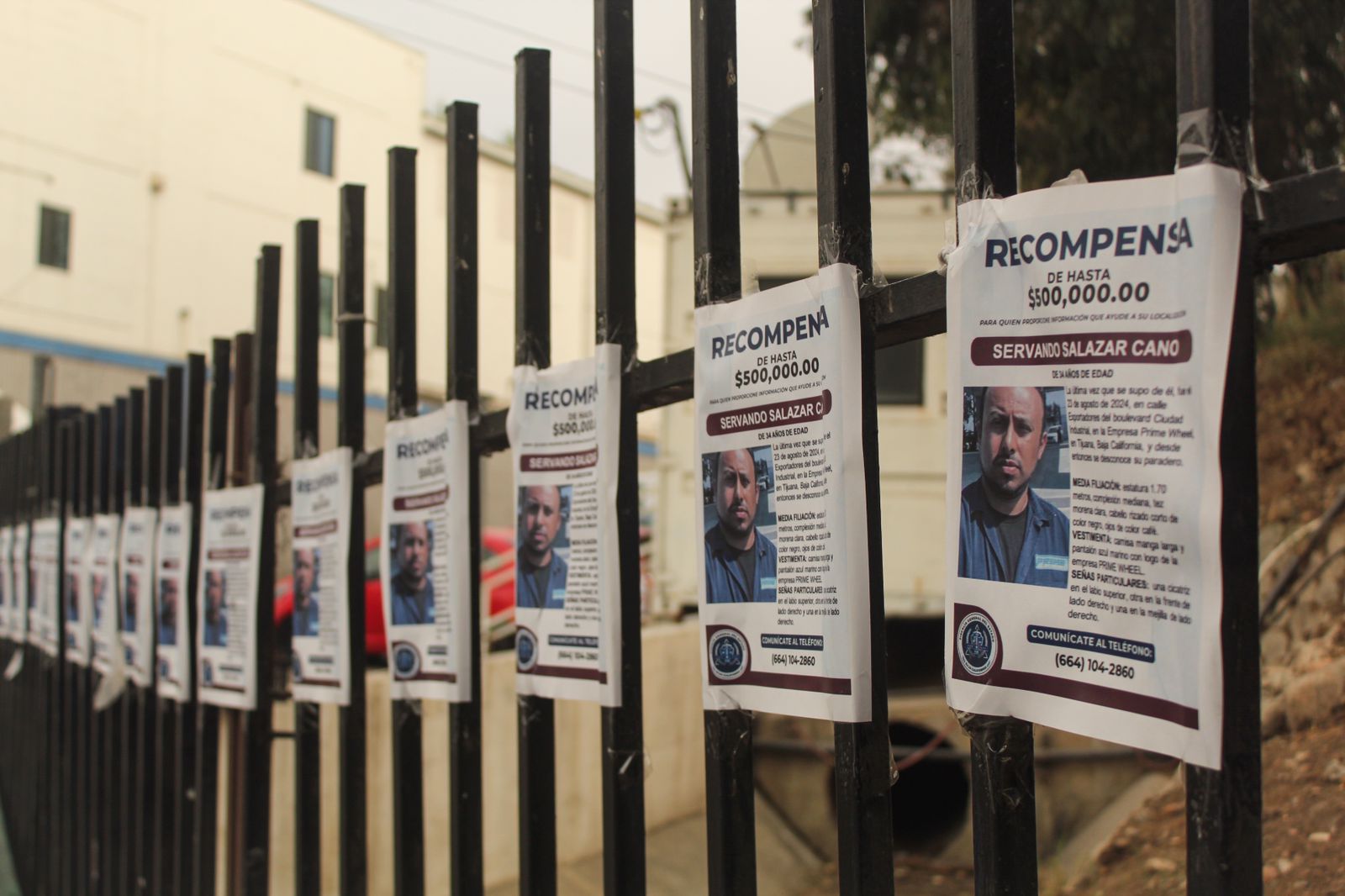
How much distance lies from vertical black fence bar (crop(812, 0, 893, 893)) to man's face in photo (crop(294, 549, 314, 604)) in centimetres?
177

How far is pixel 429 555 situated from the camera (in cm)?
232

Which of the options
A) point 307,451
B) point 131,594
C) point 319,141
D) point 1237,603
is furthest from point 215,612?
point 319,141

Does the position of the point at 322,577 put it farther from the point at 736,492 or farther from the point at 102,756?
the point at 102,756

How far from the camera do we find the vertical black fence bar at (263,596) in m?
3.12

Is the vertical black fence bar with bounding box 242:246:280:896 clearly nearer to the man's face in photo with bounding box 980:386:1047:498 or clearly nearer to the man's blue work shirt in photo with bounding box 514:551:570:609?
the man's blue work shirt in photo with bounding box 514:551:570:609

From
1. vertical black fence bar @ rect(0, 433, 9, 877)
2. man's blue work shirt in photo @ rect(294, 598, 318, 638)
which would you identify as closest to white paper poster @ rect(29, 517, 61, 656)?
vertical black fence bar @ rect(0, 433, 9, 877)

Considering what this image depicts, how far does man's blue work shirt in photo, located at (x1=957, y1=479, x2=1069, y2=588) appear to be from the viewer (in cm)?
116

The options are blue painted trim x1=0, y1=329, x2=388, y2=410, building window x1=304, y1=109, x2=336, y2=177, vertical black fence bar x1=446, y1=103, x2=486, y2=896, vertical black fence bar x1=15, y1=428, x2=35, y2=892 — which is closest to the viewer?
vertical black fence bar x1=446, y1=103, x2=486, y2=896

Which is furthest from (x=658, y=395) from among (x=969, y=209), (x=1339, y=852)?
(x=1339, y=852)

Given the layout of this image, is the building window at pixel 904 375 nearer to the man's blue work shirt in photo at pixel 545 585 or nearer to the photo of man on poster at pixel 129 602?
the photo of man on poster at pixel 129 602

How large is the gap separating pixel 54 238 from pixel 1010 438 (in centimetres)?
1907

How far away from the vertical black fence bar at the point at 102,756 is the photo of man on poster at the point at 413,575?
264 cm

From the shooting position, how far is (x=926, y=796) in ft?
36.6

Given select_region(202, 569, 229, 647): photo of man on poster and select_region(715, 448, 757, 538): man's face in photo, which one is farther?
select_region(202, 569, 229, 647): photo of man on poster
